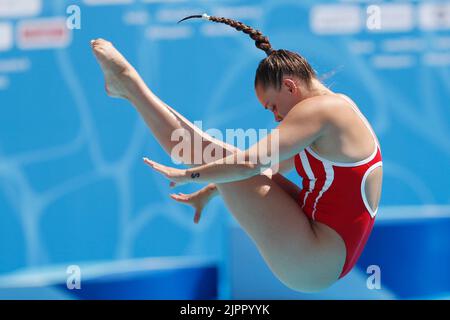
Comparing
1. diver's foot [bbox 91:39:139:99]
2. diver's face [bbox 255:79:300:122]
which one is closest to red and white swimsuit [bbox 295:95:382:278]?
diver's face [bbox 255:79:300:122]

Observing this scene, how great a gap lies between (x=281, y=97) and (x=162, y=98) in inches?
79.6

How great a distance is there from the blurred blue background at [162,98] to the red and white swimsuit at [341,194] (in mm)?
1682

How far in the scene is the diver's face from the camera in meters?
2.02

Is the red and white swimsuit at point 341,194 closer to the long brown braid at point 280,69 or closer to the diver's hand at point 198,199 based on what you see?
the long brown braid at point 280,69

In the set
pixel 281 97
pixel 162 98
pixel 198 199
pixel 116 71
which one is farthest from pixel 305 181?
pixel 162 98

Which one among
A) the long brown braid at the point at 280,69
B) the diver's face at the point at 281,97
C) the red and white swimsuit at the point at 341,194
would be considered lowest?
the red and white swimsuit at the point at 341,194

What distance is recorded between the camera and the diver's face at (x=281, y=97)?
2.02 metres

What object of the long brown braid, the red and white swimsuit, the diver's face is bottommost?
the red and white swimsuit

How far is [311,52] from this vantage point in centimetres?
385

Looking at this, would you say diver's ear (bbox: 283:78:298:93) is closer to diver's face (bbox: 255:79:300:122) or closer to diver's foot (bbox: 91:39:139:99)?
diver's face (bbox: 255:79:300:122)

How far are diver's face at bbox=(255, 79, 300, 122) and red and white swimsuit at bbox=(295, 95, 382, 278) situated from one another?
0.54ft

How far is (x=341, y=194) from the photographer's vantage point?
80.5 inches

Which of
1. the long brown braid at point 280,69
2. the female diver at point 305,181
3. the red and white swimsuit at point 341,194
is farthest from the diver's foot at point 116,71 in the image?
the red and white swimsuit at point 341,194
